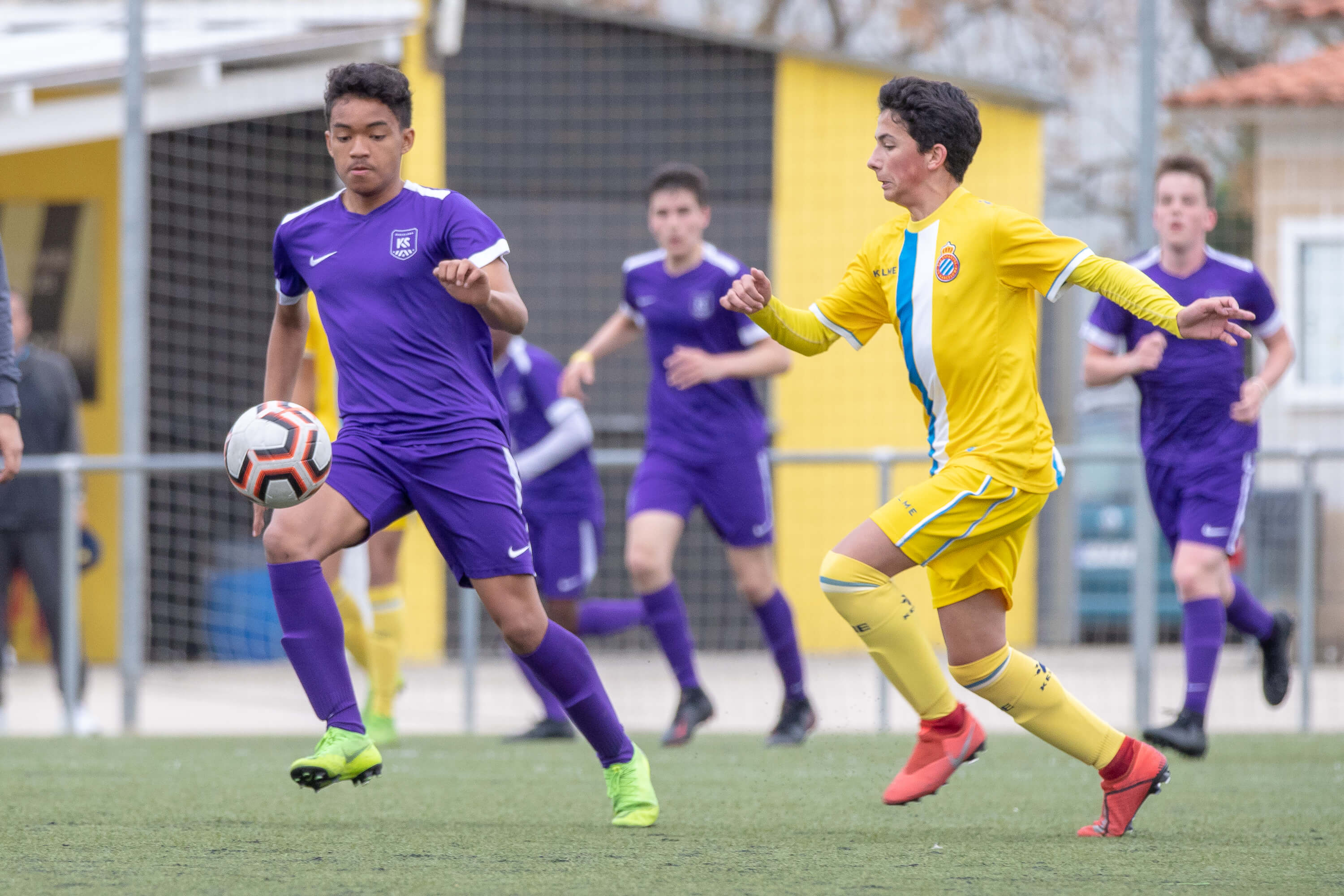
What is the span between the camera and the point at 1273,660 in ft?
22.2

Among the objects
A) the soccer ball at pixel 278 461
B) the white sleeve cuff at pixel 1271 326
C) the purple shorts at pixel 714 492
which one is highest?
the white sleeve cuff at pixel 1271 326

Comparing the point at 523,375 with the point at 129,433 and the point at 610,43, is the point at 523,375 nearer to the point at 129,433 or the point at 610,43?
the point at 129,433

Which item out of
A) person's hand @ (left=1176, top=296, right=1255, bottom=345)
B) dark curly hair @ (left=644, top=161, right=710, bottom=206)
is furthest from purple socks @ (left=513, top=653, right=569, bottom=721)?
A: person's hand @ (left=1176, top=296, right=1255, bottom=345)

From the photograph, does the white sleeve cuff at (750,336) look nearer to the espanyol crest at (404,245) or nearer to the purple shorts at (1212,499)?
the purple shorts at (1212,499)

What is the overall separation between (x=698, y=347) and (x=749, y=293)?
2.73 metres

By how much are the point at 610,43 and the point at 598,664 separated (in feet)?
17.8

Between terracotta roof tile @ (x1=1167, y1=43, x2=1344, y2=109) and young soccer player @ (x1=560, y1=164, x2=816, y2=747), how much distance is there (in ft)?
17.5

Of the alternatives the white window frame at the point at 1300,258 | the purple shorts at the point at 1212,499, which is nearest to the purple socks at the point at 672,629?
the purple shorts at the point at 1212,499

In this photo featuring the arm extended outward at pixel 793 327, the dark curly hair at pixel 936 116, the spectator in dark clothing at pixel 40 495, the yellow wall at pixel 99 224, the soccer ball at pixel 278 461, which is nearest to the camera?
the soccer ball at pixel 278 461

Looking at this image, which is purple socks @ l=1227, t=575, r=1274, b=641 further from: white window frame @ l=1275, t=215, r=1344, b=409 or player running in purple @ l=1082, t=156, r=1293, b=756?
white window frame @ l=1275, t=215, r=1344, b=409

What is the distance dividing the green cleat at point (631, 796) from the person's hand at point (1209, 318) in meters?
1.84

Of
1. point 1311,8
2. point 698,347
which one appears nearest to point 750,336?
point 698,347

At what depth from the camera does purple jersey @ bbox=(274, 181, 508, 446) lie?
4.43 meters

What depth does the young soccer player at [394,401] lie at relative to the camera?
14.3 feet
